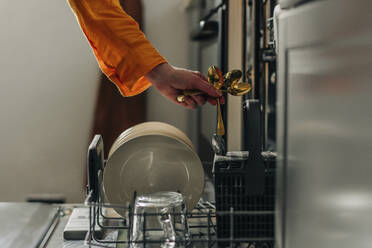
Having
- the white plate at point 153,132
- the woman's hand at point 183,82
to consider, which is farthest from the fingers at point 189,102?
the white plate at point 153,132

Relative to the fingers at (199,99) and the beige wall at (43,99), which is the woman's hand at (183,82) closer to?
the fingers at (199,99)

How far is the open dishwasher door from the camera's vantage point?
1.01 ft

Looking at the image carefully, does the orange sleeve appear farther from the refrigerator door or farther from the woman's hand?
the refrigerator door

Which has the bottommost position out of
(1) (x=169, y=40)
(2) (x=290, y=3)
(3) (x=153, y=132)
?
(3) (x=153, y=132)

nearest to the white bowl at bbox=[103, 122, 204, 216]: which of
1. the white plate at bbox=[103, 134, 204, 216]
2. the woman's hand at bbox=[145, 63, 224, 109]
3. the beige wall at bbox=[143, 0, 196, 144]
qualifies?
the white plate at bbox=[103, 134, 204, 216]

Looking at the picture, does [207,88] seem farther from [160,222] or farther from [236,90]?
[160,222]

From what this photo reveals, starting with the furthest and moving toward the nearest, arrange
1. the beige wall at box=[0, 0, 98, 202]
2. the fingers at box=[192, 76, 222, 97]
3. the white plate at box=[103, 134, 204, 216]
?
1. the beige wall at box=[0, 0, 98, 202]
2. the white plate at box=[103, 134, 204, 216]
3. the fingers at box=[192, 76, 222, 97]

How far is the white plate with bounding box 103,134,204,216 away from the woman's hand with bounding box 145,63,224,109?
10cm

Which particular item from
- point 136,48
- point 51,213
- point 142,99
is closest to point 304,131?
point 136,48

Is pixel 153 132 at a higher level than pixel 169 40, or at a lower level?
lower

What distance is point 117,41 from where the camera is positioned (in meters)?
0.87

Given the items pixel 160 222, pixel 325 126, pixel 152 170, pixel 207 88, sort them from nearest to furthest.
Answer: pixel 325 126 < pixel 160 222 < pixel 207 88 < pixel 152 170

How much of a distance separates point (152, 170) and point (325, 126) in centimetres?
56

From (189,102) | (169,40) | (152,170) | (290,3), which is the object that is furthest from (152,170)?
(169,40)
